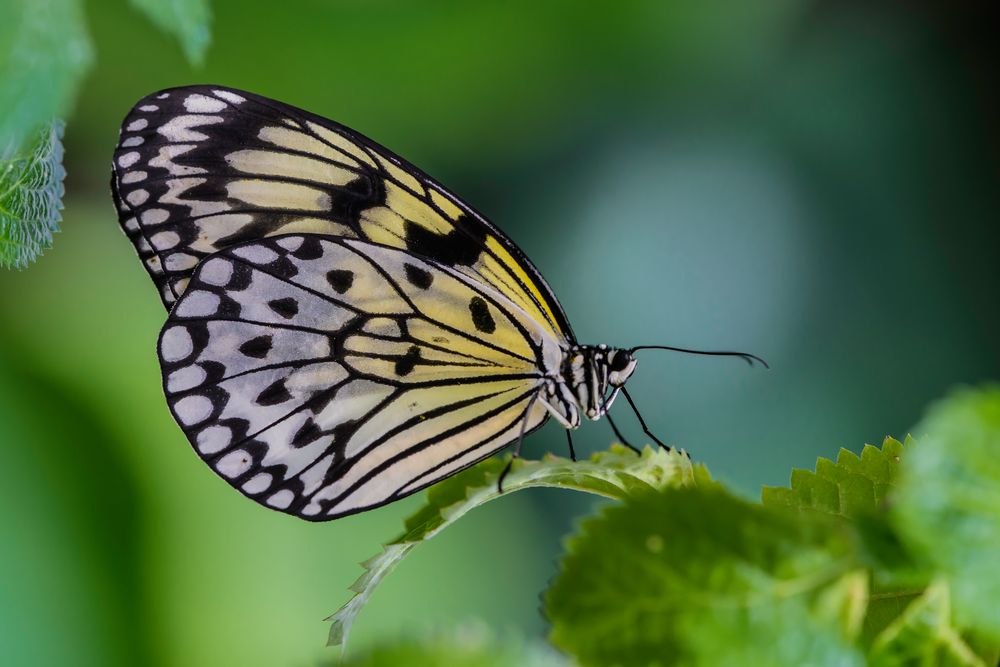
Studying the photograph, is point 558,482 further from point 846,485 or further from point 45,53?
point 45,53

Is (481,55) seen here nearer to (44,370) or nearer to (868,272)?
(868,272)

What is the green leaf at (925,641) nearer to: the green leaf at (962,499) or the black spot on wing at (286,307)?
the green leaf at (962,499)

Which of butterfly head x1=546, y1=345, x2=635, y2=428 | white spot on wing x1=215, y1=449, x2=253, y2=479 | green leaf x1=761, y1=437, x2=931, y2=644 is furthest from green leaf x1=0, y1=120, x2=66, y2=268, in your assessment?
butterfly head x1=546, y1=345, x2=635, y2=428

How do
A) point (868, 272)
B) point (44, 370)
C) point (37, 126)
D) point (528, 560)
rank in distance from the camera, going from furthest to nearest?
1. point (868, 272)
2. point (528, 560)
3. point (44, 370)
4. point (37, 126)

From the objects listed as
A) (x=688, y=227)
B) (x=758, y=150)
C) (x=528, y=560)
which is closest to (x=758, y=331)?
(x=688, y=227)

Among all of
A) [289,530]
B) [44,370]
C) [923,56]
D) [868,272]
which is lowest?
[289,530]

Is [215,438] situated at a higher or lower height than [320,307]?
lower

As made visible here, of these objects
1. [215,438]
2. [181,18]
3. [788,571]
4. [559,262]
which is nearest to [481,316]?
[215,438]

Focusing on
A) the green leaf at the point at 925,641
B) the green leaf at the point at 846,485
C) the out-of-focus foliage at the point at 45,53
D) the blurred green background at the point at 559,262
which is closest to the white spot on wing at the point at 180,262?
the out-of-focus foliage at the point at 45,53
